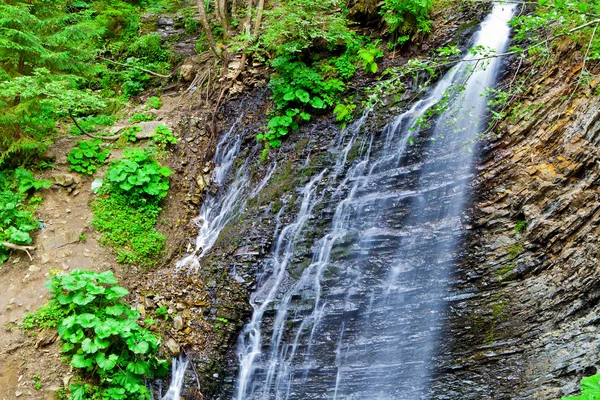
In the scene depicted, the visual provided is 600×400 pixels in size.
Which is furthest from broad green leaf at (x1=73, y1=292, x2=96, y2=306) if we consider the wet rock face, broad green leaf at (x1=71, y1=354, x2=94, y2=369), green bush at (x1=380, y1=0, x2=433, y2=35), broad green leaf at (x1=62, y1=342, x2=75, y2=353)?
green bush at (x1=380, y1=0, x2=433, y2=35)

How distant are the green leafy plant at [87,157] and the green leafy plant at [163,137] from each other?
1.01 meters

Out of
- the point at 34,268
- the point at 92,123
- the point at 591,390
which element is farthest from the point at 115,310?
the point at 591,390

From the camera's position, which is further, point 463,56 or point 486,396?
point 463,56

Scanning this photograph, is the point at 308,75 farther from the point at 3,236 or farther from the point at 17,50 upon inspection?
the point at 3,236

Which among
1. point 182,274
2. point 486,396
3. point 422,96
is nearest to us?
point 486,396

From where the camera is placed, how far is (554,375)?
4.52 meters

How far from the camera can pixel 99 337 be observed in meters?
5.29

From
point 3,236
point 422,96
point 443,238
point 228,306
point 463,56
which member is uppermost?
Result: point 463,56

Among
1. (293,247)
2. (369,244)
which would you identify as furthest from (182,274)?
(369,244)

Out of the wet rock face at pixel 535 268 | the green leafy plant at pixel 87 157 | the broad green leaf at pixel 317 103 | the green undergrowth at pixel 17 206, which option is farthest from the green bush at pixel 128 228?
the wet rock face at pixel 535 268

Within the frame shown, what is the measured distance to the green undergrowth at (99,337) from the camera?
526cm

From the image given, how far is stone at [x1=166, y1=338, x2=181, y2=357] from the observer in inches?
238

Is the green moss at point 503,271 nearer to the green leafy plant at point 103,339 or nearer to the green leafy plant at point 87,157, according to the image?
the green leafy plant at point 103,339

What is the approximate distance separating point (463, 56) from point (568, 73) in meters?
2.27
